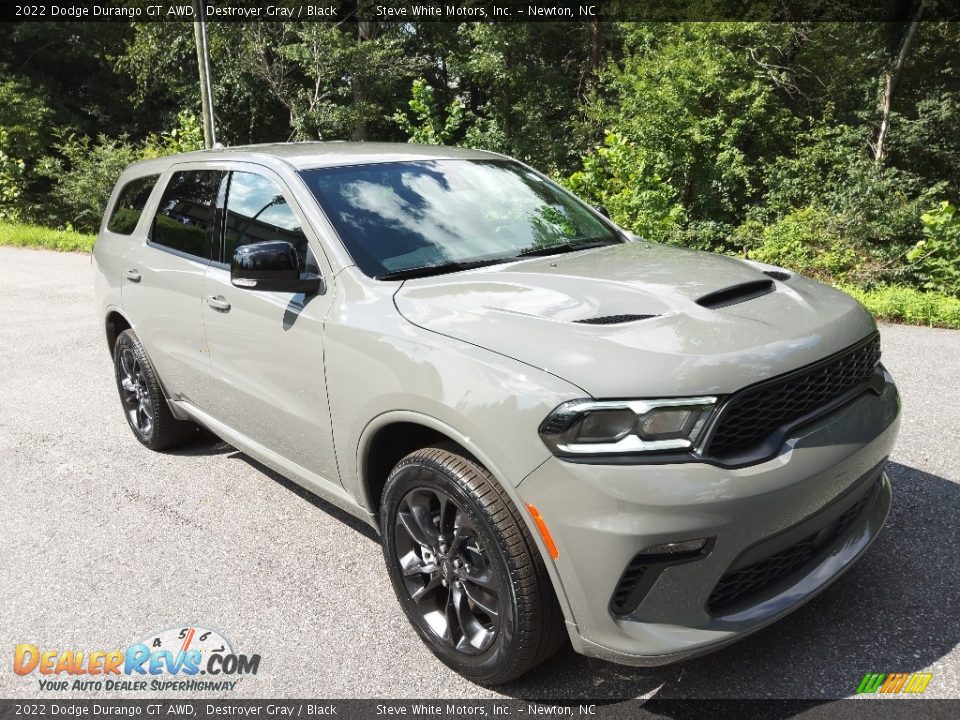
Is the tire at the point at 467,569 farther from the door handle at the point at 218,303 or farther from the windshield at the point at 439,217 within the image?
the door handle at the point at 218,303

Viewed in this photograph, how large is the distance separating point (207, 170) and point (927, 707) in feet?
13.1

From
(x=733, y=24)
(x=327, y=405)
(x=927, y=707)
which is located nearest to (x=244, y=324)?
(x=327, y=405)

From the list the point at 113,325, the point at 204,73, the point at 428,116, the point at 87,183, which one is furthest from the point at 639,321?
the point at 87,183

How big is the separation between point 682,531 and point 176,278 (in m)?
3.08

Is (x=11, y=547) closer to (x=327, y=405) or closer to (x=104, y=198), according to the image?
(x=327, y=405)

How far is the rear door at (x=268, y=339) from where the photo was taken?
3.14 metres

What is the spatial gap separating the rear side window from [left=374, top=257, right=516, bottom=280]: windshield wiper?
2.51 meters

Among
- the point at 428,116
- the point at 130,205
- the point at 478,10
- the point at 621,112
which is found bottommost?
the point at 130,205

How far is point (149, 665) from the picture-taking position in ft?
9.52

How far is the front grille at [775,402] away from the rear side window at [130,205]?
12.9ft

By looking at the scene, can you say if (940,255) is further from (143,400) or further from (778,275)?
(143,400)

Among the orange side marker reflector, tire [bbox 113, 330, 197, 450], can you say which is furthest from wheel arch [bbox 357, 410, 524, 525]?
tire [bbox 113, 330, 197, 450]

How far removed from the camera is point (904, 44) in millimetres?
19578

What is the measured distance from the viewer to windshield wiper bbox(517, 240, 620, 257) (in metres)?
3.42
